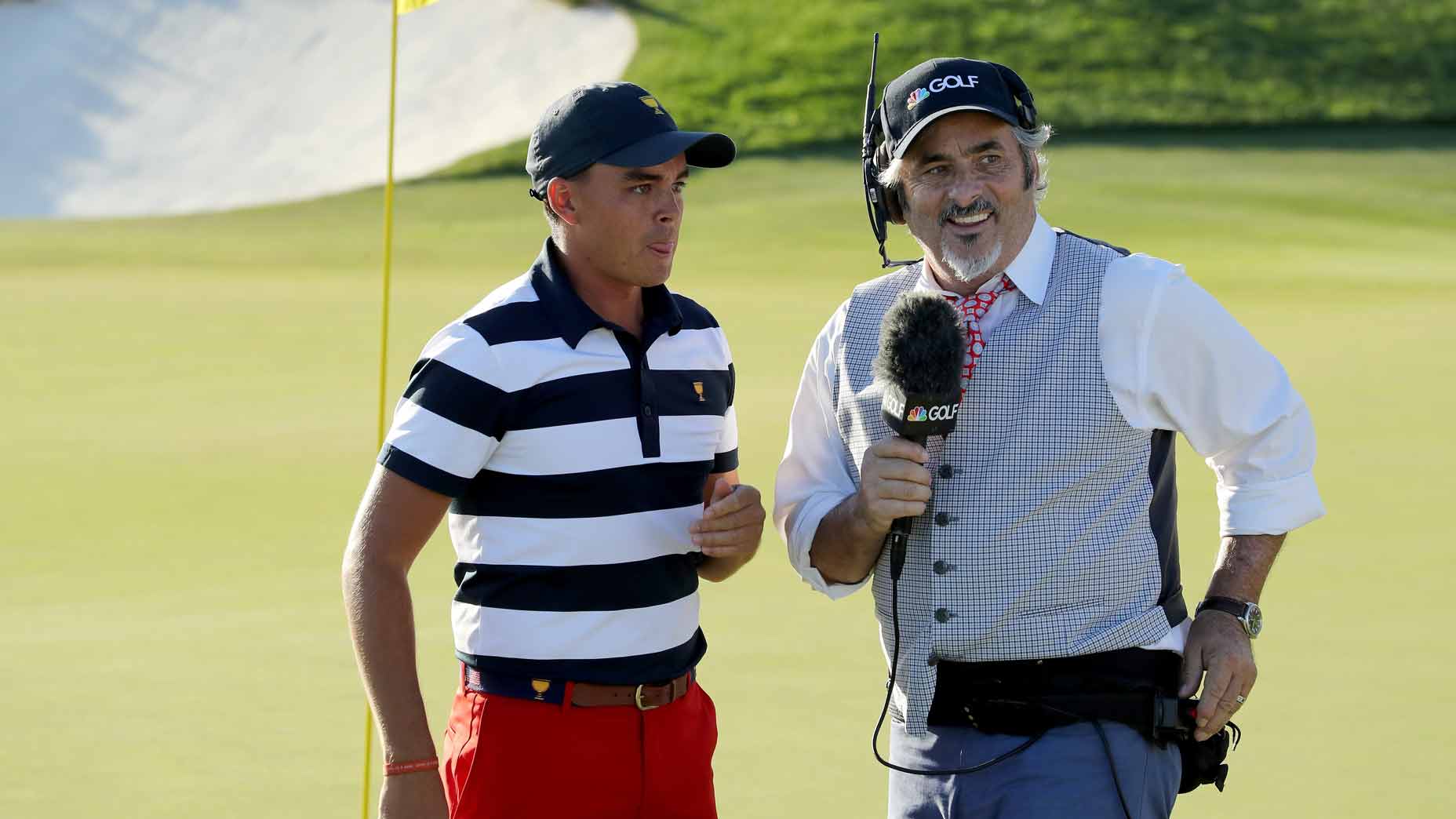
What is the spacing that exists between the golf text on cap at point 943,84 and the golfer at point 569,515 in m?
0.38

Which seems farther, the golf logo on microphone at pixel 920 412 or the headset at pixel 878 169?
the headset at pixel 878 169

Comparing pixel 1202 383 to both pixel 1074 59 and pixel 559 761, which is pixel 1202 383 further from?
pixel 1074 59

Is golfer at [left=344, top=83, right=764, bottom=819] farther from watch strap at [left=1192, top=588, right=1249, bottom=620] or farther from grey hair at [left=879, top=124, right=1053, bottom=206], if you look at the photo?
watch strap at [left=1192, top=588, right=1249, bottom=620]

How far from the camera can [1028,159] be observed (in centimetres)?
294

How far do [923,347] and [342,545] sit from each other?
4871 millimetres

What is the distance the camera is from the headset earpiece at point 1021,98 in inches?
115

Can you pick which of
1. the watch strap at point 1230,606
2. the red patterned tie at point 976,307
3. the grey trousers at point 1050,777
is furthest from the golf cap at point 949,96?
A: the grey trousers at point 1050,777

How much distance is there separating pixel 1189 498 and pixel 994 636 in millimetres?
5089

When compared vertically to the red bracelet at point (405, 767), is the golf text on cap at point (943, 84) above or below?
above

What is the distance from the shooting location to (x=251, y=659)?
18.2 ft

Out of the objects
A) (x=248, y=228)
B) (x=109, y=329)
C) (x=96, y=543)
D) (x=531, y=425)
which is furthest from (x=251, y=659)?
(x=248, y=228)

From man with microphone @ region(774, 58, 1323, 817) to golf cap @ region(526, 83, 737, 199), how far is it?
39 centimetres

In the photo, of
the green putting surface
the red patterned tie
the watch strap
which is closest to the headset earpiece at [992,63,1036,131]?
the red patterned tie

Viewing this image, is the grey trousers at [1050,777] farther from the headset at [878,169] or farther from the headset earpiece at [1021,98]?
the headset earpiece at [1021,98]
